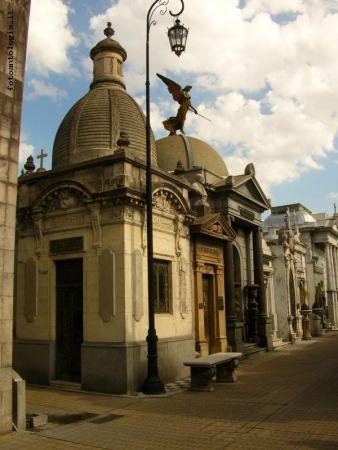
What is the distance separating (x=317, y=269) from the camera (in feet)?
122

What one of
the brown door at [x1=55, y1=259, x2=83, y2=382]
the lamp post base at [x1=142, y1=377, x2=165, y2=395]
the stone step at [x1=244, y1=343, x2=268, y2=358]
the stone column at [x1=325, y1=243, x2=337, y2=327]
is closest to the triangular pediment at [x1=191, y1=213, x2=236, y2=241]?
the brown door at [x1=55, y1=259, x2=83, y2=382]

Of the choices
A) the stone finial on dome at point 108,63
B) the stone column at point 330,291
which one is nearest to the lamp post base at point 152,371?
the stone finial on dome at point 108,63

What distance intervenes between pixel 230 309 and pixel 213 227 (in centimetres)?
361

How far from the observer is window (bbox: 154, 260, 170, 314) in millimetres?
12430

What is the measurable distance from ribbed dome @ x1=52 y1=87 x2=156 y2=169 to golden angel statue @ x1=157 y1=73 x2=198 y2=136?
2279mm

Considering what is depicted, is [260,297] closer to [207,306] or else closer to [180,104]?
[207,306]

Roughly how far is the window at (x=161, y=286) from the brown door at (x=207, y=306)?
2769 millimetres

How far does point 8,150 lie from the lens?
25.3ft

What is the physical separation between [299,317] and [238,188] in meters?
11.0

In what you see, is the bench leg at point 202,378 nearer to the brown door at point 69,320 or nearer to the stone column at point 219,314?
the brown door at point 69,320

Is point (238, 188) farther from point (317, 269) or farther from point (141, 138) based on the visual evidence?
point (317, 269)

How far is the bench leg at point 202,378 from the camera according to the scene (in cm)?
1089

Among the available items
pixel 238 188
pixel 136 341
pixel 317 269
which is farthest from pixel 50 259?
pixel 317 269

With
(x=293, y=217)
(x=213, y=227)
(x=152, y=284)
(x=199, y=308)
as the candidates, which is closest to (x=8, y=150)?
(x=152, y=284)
